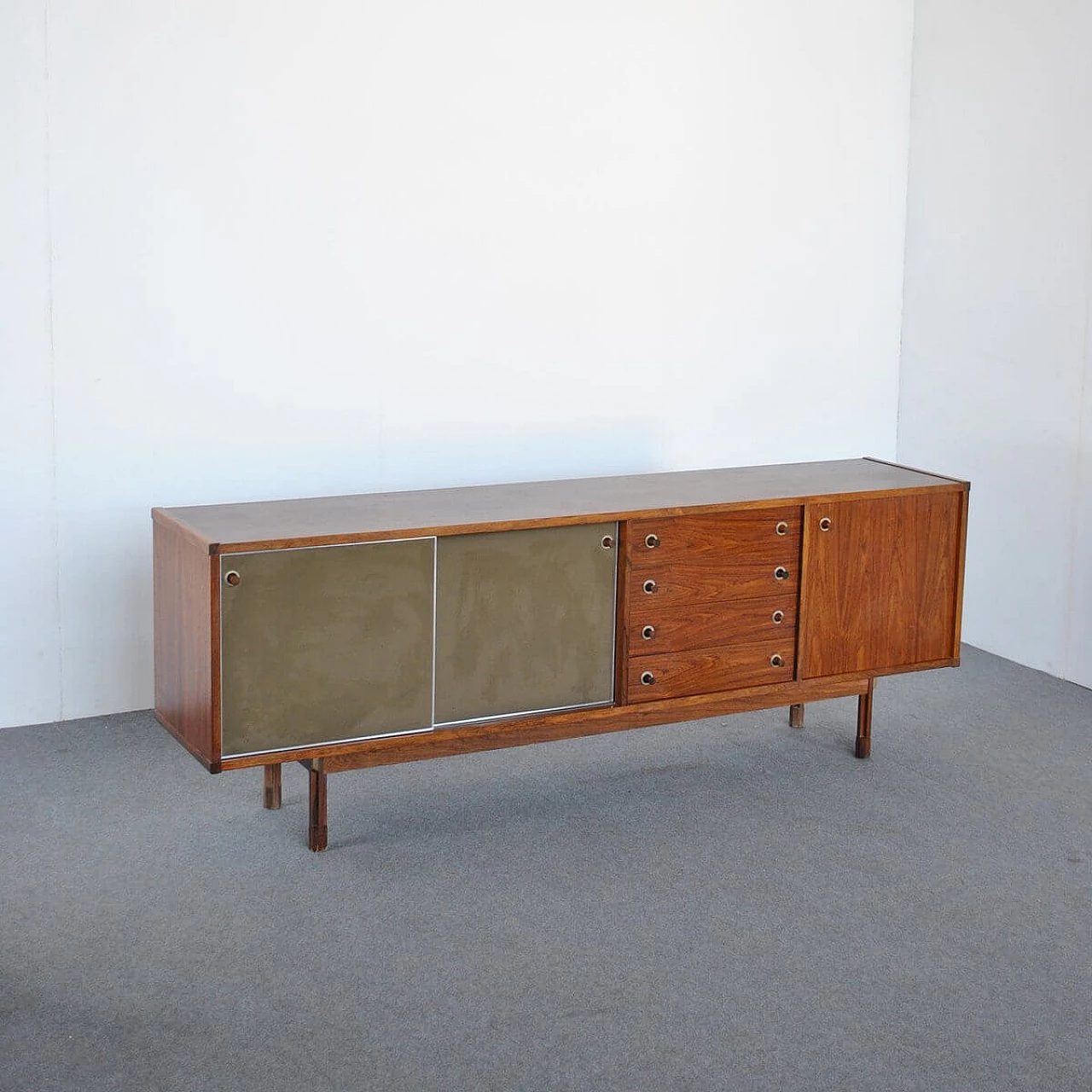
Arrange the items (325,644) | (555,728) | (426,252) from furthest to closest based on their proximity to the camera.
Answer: (426,252) → (555,728) → (325,644)

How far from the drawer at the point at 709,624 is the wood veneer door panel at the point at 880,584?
6cm

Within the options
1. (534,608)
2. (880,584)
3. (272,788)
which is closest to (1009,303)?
(880,584)

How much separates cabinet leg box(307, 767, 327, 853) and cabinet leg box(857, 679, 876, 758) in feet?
5.02

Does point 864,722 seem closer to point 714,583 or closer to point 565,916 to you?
point 714,583

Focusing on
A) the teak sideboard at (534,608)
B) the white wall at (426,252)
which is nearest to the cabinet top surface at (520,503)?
the teak sideboard at (534,608)

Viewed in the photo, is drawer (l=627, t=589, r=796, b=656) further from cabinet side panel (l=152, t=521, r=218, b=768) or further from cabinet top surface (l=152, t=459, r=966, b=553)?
cabinet side panel (l=152, t=521, r=218, b=768)

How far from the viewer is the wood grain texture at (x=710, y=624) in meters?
3.58

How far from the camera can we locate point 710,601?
366cm

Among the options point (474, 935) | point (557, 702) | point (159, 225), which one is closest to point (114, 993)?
point (474, 935)

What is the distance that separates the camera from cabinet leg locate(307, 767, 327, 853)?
331 centimetres

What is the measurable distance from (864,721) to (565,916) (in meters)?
1.29

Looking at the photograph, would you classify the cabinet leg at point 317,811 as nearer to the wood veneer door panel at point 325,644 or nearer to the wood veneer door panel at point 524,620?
the wood veneer door panel at point 325,644

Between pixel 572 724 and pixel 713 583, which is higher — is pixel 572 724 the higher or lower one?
the lower one

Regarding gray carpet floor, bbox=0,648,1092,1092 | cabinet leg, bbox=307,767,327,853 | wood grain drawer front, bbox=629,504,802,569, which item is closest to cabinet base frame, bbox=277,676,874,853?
cabinet leg, bbox=307,767,327,853
